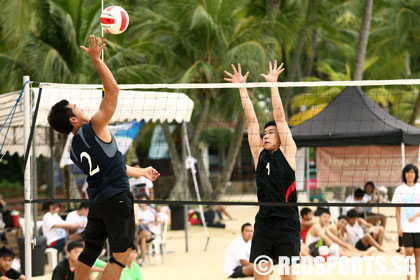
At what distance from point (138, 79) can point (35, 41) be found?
115 inches

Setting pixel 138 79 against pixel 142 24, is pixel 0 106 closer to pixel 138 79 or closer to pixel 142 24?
pixel 138 79

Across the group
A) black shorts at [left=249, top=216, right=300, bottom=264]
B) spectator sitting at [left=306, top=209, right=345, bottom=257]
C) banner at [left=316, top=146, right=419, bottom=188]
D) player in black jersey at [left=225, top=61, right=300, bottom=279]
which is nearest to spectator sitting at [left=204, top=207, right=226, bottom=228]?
banner at [left=316, top=146, right=419, bottom=188]

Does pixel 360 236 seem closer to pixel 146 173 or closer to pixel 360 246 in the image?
pixel 360 246

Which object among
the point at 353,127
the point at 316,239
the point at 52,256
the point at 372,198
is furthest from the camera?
the point at 372,198

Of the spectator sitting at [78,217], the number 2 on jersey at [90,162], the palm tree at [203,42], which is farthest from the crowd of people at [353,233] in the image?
the palm tree at [203,42]

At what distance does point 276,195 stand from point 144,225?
5.63 meters

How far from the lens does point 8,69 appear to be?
16516mm

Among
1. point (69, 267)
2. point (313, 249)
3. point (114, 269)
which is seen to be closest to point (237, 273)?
point (313, 249)

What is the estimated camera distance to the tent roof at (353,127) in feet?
40.7

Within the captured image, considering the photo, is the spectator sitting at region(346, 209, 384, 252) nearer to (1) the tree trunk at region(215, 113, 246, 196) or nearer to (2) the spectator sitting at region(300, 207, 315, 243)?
(2) the spectator sitting at region(300, 207, 315, 243)

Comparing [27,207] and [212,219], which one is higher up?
[27,207]

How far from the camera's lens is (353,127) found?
12945 millimetres

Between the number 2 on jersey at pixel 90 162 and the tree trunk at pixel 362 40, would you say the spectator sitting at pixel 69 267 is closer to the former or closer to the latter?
the number 2 on jersey at pixel 90 162

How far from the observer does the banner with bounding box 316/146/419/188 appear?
13734mm
